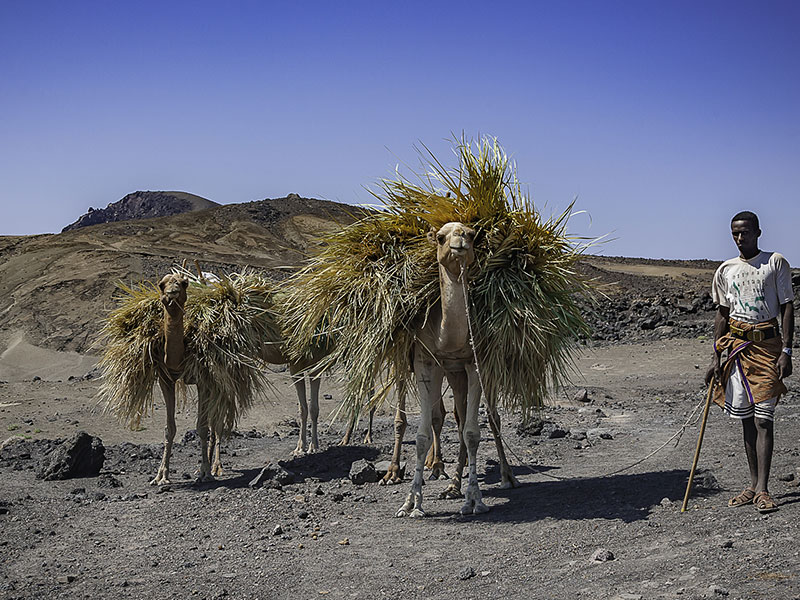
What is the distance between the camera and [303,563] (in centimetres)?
598

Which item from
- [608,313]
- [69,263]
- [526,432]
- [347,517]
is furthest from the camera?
[69,263]

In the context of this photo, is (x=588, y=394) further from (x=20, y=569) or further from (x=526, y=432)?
(x=20, y=569)

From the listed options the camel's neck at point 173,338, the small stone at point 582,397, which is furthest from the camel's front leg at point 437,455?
the small stone at point 582,397

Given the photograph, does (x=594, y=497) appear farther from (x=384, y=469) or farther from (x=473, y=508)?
(x=384, y=469)

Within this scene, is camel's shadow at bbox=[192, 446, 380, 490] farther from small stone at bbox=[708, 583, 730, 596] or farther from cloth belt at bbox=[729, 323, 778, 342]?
small stone at bbox=[708, 583, 730, 596]

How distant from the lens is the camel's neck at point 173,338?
9234mm

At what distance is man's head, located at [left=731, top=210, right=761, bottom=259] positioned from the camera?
6.02m

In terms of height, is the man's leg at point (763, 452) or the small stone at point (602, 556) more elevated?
the man's leg at point (763, 452)

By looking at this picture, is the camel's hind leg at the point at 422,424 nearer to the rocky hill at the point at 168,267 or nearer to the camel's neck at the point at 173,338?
the rocky hill at the point at 168,267

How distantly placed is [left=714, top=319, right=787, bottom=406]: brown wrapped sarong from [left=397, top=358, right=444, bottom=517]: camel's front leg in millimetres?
2532

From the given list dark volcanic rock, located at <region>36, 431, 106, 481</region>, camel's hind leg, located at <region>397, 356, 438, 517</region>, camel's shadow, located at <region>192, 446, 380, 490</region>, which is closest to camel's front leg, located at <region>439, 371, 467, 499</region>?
camel's hind leg, located at <region>397, 356, 438, 517</region>

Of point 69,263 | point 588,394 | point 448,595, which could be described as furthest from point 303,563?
point 69,263

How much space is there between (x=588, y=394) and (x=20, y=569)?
1101 cm

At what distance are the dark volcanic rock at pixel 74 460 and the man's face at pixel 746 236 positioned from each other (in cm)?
800
